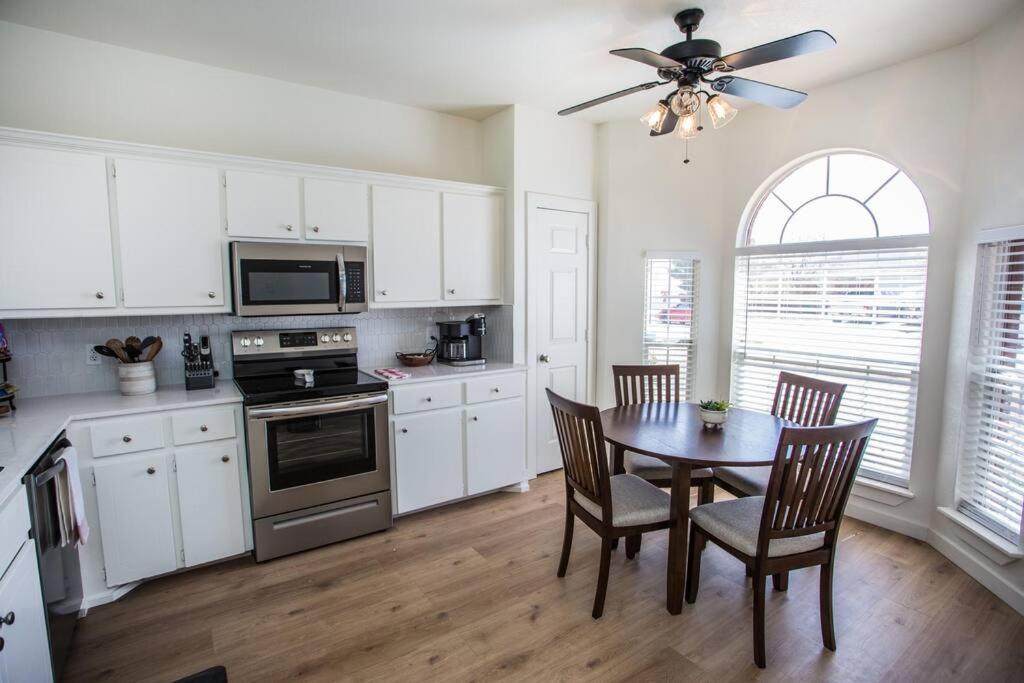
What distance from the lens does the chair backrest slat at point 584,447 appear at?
2305 millimetres

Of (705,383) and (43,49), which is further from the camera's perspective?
(705,383)

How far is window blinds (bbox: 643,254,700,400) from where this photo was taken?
413 cm

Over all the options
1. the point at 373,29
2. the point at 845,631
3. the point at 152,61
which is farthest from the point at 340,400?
the point at 845,631

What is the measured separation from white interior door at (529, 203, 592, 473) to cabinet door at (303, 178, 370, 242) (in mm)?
1206

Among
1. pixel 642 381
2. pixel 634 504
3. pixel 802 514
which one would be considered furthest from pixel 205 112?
pixel 802 514

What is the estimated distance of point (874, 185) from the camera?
330 centimetres

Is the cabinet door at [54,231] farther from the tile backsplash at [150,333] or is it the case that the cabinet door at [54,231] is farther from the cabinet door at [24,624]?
the cabinet door at [24,624]

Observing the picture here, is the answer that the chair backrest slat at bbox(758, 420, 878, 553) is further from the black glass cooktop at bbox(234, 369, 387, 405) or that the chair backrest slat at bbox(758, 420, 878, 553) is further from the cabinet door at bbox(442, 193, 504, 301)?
the cabinet door at bbox(442, 193, 504, 301)

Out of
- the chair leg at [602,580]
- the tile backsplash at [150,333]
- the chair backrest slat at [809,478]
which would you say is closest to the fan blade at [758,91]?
the chair backrest slat at [809,478]

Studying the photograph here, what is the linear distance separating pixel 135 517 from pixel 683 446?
2.64 metres

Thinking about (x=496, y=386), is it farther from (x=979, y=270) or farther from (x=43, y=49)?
(x=43, y=49)

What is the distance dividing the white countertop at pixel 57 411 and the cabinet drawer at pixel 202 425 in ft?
0.17

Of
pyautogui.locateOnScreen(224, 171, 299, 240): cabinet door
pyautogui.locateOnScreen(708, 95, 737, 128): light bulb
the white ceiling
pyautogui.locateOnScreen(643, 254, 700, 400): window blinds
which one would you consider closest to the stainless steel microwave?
pyautogui.locateOnScreen(224, 171, 299, 240): cabinet door

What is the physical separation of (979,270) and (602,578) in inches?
99.5
